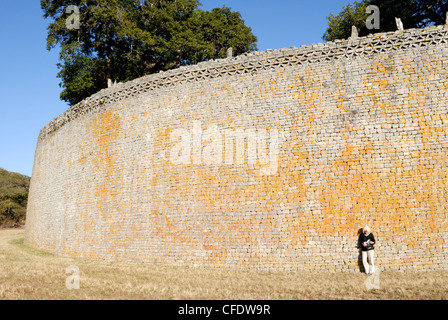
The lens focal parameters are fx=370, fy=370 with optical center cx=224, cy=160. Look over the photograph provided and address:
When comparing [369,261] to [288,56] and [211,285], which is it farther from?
[288,56]

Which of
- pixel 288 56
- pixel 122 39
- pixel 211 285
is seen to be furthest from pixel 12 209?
pixel 211 285

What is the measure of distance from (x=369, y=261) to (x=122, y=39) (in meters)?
19.2

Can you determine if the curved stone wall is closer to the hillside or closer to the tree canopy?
the tree canopy

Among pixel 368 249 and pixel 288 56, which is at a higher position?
pixel 288 56

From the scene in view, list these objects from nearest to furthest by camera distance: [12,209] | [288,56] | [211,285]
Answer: [211,285]
[288,56]
[12,209]

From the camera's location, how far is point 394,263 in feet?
31.9

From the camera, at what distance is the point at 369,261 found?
9.73 meters

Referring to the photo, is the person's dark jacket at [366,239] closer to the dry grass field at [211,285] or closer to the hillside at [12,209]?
the dry grass field at [211,285]

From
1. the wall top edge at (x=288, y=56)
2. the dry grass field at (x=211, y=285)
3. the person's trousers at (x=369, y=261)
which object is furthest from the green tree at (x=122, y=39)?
the person's trousers at (x=369, y=261)

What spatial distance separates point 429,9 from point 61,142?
894 inches

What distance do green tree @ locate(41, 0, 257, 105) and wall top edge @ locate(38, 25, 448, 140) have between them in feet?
28.7

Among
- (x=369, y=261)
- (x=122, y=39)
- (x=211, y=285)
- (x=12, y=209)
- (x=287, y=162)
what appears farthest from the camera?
(x=12, y=209)
